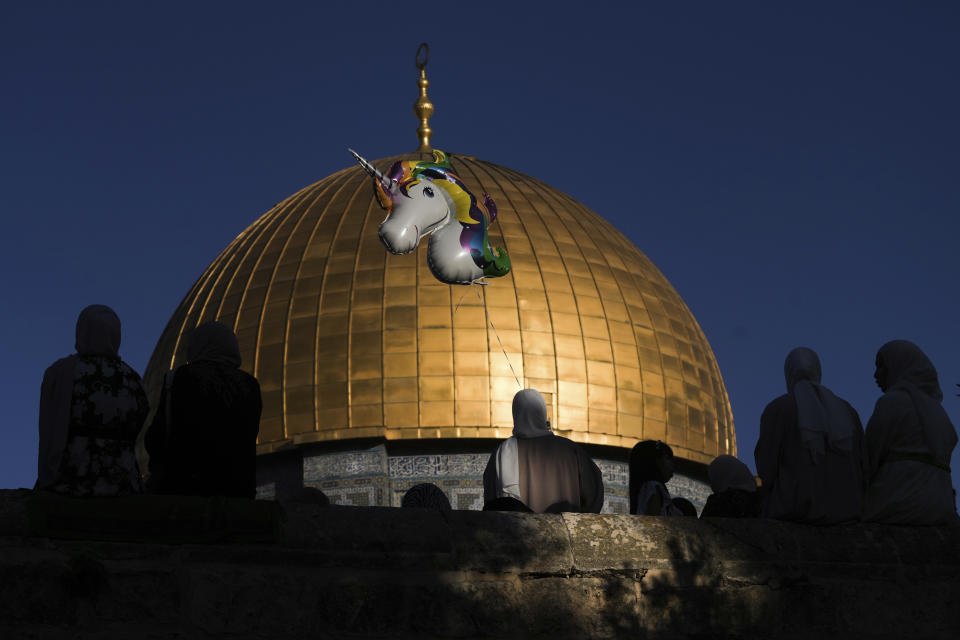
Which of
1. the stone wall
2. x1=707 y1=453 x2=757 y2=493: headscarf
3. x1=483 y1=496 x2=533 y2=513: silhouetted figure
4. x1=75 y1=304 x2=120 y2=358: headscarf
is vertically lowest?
the stone wall

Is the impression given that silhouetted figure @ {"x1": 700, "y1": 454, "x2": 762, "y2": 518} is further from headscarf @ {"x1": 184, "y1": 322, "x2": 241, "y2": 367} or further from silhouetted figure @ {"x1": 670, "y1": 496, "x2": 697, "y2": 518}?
headscarf @ {"x1": 184, "y1": 322, "x2": 241, "y2": 367}

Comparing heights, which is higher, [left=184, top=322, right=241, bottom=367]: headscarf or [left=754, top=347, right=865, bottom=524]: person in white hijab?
[left=184, top=322, right=241, bottom=367]: headscarf

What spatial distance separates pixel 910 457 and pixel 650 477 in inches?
55.7

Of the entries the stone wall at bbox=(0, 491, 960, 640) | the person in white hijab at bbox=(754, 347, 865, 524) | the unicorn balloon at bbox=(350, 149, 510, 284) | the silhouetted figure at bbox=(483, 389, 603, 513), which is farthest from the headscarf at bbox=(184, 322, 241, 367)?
the unicorn balloon at bbox=(350, 149, 510, 284)

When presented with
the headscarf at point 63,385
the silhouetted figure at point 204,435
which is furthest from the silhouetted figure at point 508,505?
the headscarf at point 63,385

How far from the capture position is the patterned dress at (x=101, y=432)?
18.0 feet

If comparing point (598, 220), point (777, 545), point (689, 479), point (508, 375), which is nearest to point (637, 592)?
point (777, 545)

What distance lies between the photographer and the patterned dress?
5.49m

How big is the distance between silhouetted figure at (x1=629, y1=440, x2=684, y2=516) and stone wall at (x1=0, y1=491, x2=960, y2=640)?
119cm

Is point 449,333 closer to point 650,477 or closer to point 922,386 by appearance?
point 650,477

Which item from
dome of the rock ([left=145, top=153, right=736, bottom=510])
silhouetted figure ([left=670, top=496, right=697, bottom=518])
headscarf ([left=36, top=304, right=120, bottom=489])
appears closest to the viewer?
headscarf ([left=36, top=304, right=120, bottom=489])

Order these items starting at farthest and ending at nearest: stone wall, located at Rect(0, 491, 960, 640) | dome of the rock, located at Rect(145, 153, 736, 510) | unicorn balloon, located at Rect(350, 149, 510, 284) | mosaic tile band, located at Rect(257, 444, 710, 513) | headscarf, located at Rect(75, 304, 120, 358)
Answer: dome of the rock, located at Rect(145, 153, 736, 510) → mosaic tile band, located at Rect(257, 444, 710, 513) → unicorn balloon, located at Rect(350, 149, 510, 284) → headscarf, located at Rect(75, 304, 120, 358) → stone wall, located at Rect(0, 491, 960, 640)

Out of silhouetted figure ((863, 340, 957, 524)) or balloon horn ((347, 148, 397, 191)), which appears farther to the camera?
balloon horn ((347, 148, 397, 191))

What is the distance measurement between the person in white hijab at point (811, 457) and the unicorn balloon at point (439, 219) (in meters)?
11.7
